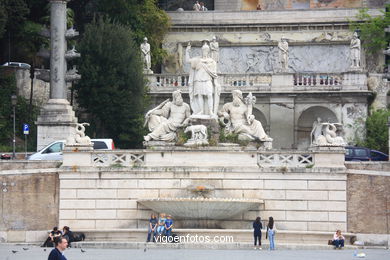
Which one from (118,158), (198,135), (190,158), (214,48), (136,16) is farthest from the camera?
Result: (136,16)

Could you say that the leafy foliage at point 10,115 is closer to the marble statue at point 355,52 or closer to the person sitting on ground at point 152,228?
the person sitting on ground at point 152,228

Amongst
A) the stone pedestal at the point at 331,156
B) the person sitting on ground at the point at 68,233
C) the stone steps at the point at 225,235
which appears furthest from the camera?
the stone pedestal at the point at 331,156

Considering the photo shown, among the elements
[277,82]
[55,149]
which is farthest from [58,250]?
[277,82]

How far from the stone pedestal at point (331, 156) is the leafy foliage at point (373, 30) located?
18847 mm

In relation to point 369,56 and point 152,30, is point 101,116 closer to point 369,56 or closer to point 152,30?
point 152,30

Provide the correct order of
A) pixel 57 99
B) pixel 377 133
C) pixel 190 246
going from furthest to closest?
pixel 377 133 < pixel 57 99 < pixel 190 246

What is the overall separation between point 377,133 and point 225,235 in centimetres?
1548

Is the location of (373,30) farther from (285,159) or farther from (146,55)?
(285,159)

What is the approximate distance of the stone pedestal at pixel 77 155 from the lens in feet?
168

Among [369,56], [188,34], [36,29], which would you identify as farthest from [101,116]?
[369,56]

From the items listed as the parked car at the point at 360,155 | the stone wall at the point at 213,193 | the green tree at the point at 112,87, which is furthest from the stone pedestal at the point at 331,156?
the green tree at the point at 112,87

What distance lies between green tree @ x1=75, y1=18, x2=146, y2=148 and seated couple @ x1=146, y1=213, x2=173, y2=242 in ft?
42.3

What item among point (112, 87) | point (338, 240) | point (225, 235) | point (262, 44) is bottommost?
point (338, 240)

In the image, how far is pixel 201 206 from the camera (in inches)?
1965
